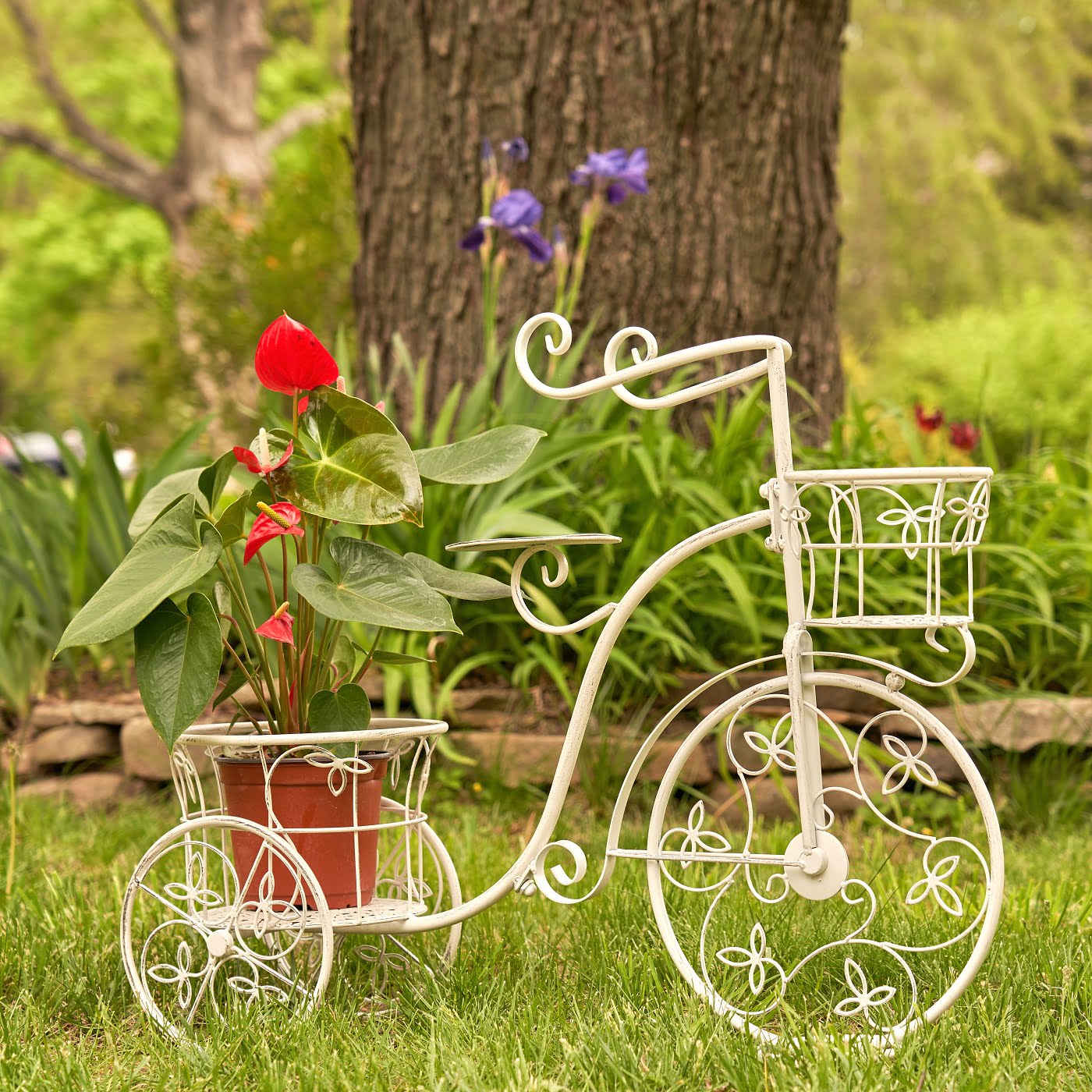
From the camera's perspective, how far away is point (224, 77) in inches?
554

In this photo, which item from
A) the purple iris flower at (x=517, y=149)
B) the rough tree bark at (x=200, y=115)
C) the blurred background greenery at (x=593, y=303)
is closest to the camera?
the blurred background greenery at (x=593, y=303)

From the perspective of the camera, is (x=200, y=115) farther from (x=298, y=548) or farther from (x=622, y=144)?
(x=298, y=548)

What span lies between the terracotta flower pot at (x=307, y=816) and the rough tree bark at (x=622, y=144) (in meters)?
2.14

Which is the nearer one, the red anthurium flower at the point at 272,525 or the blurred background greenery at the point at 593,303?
the red anthurium flower at the point at 272,525

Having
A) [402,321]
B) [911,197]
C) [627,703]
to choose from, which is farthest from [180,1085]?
[911,197]

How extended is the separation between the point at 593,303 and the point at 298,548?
6.87ft

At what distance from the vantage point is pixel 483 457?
1.86 meters

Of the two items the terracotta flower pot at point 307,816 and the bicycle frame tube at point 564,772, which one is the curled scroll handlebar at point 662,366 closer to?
the bicycle frame tube at point 564,772

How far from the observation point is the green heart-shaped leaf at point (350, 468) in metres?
Result: 1.74

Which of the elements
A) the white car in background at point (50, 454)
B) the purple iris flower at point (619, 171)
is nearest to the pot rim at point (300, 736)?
the purple iris flower at point (619, 171)

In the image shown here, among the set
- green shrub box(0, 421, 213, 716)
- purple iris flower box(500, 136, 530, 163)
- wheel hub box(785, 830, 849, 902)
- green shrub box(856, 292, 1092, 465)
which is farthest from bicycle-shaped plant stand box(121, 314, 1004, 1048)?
green shrub box(856, 292, 1092, 465)

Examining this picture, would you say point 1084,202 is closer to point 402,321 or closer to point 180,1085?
point 402,321

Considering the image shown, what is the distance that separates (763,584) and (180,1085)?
212 cm

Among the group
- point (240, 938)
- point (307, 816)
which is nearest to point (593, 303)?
point (307, 816)
